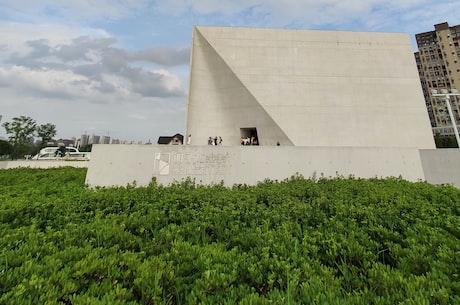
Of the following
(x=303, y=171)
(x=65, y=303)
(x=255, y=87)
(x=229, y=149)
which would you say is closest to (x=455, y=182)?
(x=303, y=171)

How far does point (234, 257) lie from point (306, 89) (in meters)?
16.7

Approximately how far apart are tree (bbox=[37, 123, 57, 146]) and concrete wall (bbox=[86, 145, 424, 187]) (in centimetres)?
5014

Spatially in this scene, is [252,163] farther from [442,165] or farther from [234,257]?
[442,165]

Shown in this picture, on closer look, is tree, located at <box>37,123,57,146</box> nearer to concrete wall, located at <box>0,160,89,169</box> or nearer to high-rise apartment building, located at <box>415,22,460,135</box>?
concrete wall, located at <box>0,160,89,169</box>

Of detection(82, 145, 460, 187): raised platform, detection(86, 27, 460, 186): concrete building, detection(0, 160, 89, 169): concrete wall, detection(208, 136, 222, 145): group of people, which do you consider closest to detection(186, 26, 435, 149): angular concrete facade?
detection(86, 27, 460, 186): concrete building

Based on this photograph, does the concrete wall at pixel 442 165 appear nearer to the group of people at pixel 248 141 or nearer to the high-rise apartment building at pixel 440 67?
the group of people at pixel 248 141

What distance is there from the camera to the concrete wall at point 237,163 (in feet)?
28.8

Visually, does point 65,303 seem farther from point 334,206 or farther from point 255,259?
point 334,206

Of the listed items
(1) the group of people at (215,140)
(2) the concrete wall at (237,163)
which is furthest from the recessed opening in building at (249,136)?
(2) the concrete wall at (237,163)

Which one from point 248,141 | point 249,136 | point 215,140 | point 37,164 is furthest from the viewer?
point 37,164

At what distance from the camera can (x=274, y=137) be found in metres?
16.4

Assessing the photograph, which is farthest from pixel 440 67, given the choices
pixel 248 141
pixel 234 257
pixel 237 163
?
pixel 234 257

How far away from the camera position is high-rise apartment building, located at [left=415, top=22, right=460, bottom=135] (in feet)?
186

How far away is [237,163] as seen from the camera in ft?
31.3
